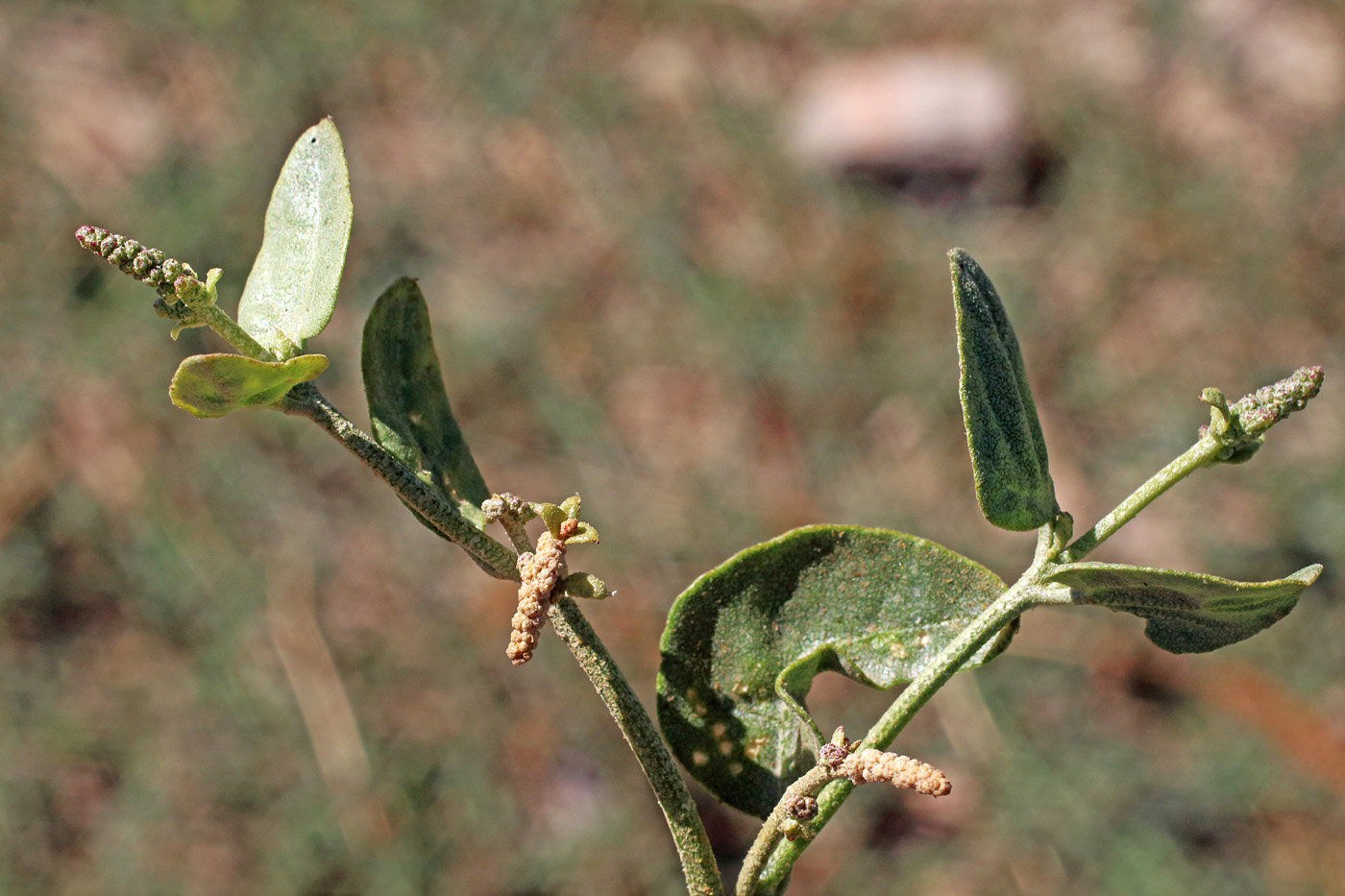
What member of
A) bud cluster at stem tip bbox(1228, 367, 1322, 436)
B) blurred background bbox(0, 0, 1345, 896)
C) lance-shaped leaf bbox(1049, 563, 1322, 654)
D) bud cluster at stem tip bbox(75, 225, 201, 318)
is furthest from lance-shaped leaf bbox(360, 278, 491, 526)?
blurred background bbox(0, 0, 1345, 896)

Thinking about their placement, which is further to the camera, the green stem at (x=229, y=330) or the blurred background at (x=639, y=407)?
the blurred background at (x=639, y=407)

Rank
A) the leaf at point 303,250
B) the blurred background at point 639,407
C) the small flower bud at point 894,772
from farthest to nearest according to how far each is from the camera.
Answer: the blurred background at point 639,407 → the leaf at point 303,250 → the small flower bud at point 894,772

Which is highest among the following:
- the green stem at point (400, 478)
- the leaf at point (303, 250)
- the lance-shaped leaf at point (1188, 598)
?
the leaf at point (303, 250)

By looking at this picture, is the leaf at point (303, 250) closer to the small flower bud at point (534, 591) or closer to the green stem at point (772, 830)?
the small flower bud at point (534, 591)

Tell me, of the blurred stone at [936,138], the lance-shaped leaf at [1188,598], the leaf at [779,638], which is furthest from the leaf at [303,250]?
the blurred stone at [936,138]

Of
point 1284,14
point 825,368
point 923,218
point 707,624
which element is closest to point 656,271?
Answer: point 825,368

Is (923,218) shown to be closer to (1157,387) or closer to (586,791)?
(1157,387)

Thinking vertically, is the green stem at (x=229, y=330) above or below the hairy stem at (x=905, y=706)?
above

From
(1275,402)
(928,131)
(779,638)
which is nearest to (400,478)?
(779,638)
